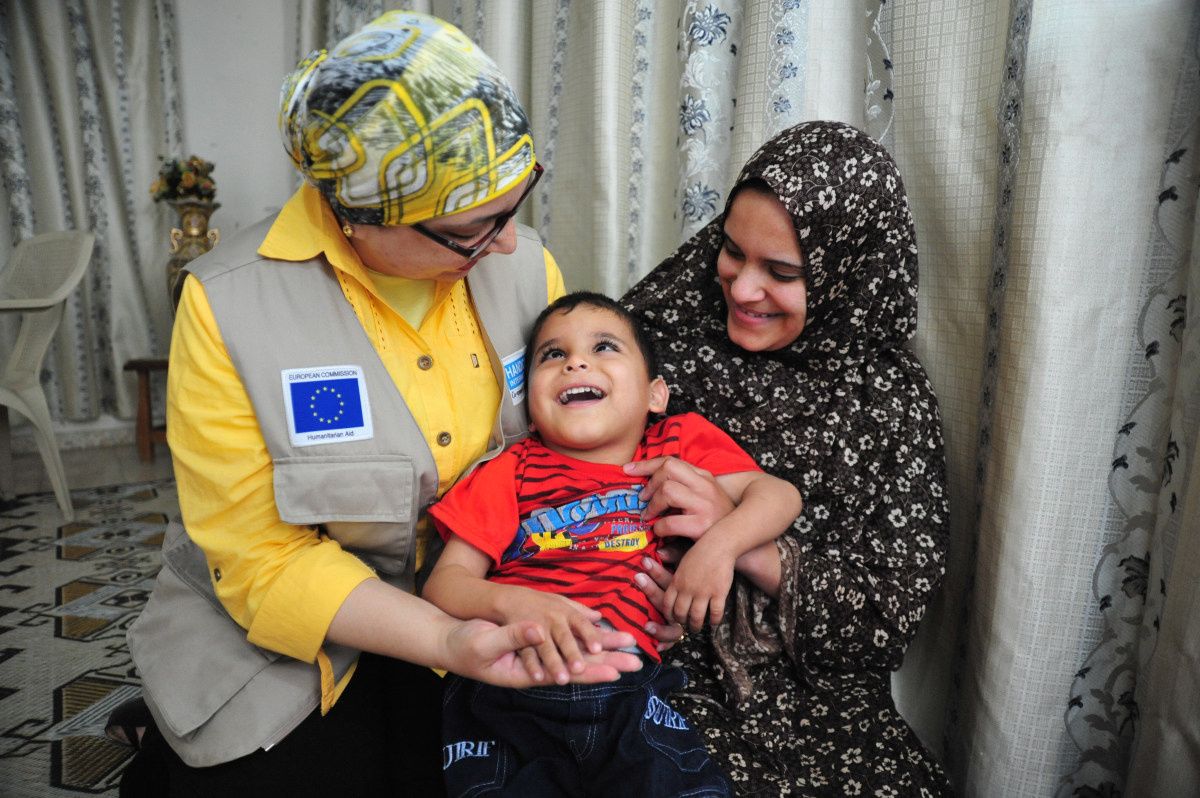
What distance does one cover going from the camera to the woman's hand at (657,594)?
1103 mm

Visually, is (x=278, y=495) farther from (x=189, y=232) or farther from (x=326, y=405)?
(x=189, y=232)

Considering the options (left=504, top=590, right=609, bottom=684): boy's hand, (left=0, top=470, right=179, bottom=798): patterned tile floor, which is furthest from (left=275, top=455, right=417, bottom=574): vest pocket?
(left=0, top=470, right=179, bottom=798): patterned tile floor

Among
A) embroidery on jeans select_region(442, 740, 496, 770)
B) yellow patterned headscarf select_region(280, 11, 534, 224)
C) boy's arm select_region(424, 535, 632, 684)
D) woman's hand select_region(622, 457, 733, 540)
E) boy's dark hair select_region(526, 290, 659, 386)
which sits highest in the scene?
yellow patterned headscarf select_region(280, 11, 534, 224)

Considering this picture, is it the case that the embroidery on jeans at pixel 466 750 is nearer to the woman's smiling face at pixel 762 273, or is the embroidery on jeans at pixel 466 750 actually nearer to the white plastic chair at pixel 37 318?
the woman's smiling face at pixel 762 273

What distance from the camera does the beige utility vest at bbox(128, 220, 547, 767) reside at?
1.02 m

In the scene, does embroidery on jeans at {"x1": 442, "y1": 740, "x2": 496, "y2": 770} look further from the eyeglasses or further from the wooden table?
the wooden table

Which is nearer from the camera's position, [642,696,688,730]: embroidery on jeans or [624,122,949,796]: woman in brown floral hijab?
[642,696,688,730]: embroidery on jeans

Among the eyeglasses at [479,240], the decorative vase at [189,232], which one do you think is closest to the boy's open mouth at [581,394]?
the eyeglasses at [479,240]

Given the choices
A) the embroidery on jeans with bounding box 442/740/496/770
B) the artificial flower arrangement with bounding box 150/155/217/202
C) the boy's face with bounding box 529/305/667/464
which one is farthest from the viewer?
the artificial flower arrangement with bounding box 150/155/217/202

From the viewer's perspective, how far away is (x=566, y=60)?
2143mm

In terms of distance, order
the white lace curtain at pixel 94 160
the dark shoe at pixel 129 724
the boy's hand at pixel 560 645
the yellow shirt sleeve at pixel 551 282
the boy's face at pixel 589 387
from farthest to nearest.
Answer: the white lace curtain at pixel 94 160
the dark shoe at pixel 129 724
the yellow shirt sleeve at pixel 551 282
the boy's face at pixel 589 387
the boy's hand at pixel 560 645

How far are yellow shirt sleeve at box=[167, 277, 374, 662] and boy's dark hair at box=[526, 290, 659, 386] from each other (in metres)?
0.47

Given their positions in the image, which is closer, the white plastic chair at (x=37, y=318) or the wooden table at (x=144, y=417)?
the white plastic chair at (x=37, y=318)

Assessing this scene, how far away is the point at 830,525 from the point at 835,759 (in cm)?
36
